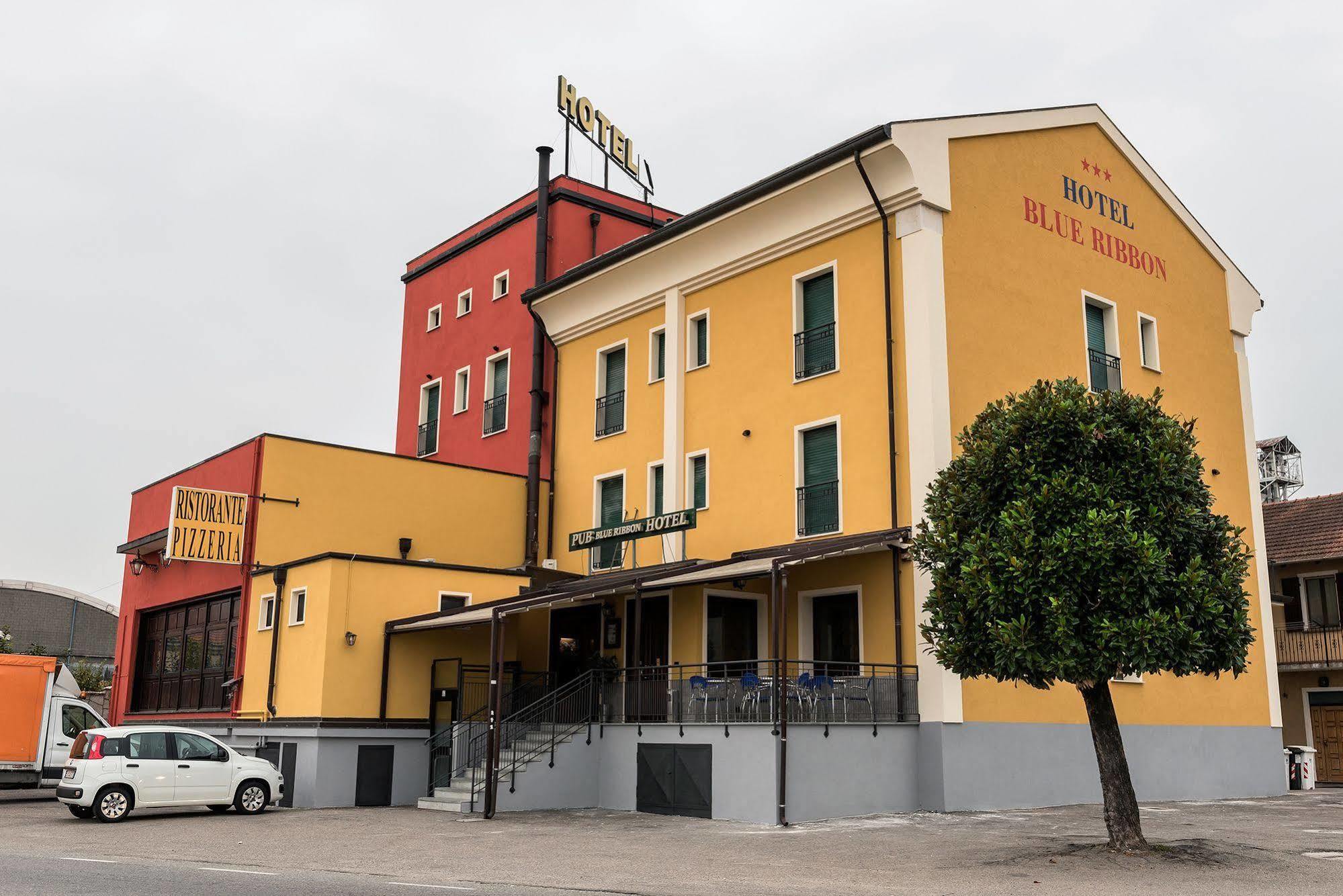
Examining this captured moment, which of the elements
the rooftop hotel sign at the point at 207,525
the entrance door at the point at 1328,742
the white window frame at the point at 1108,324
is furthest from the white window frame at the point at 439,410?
the entrance door at the point at 1328,742

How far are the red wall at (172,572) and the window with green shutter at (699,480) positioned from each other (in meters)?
8.81

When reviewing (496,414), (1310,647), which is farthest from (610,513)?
A: (1310,647)

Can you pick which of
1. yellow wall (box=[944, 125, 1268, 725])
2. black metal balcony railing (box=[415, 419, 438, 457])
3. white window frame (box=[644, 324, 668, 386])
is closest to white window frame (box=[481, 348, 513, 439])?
black metal balcony railing (box=[415, 419, 438, 457])

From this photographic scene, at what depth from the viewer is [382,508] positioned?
2594 centimetres

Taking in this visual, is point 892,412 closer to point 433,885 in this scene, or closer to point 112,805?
point 433,885

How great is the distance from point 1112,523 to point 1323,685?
23.6 m

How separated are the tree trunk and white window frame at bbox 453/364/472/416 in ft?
67.2

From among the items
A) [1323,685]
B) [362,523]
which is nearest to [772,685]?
[362,523]

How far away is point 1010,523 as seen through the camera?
518 inches

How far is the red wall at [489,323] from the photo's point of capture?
28.8 meters

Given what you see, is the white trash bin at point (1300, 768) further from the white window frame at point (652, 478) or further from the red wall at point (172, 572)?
the red wall at point (172, 572)

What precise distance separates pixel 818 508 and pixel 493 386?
11922mm

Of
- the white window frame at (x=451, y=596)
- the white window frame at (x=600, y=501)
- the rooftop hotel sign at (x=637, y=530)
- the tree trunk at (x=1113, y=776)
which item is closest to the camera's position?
the tree trunk at (x=1113, y=776)

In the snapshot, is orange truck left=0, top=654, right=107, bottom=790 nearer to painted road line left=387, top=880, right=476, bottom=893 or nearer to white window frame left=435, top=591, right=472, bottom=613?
white window frame left=435, top=591, right=472, bottom=613
